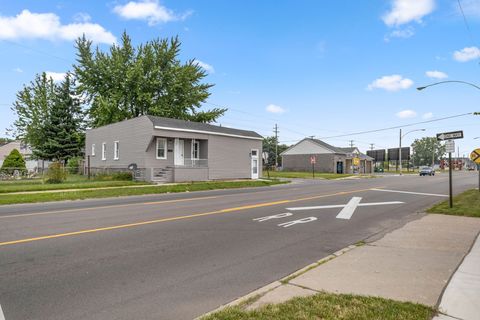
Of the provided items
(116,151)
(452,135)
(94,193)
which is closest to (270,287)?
(452,135)

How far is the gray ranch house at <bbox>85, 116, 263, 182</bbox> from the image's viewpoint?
85.1 feet

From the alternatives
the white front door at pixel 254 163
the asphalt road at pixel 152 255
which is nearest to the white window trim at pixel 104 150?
the white front door at pixel 254 163

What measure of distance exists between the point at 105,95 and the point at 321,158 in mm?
36988

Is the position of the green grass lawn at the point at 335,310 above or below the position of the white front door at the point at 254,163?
below

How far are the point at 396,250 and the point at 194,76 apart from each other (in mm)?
42667

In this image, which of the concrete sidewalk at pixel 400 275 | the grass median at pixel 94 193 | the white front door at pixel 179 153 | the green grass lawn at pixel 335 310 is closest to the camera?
the green grass lawn at pixel 335 310

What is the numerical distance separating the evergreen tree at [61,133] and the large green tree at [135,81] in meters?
2.26

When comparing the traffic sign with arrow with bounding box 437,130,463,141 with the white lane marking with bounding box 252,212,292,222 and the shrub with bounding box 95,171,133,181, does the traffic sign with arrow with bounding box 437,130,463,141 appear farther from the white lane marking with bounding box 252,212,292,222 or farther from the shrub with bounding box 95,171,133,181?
the shrub with bounding box 95,171,133,181

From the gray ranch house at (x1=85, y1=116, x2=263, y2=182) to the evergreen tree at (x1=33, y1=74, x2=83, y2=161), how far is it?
26.5 feet

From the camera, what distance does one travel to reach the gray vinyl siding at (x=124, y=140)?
1025 inches

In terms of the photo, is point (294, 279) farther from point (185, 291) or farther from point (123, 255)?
point (123, 255)

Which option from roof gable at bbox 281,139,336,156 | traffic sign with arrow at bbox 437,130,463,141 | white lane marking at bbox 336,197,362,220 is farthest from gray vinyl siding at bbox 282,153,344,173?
traffic sign with arrow at bbox 437,130,463,141

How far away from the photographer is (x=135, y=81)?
41750mm

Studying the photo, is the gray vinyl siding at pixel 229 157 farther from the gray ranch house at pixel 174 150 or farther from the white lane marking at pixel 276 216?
the white lane marking at pixel 276 216
